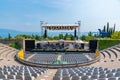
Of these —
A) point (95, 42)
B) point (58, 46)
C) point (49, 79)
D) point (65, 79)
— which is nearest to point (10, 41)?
point (58, 46)

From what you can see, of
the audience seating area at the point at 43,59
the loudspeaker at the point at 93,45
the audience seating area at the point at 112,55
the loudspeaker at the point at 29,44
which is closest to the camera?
the audience seating area at the point at 112,55

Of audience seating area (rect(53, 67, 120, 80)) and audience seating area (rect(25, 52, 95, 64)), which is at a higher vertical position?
audience seating area (rect(53, 67, 120, 80))

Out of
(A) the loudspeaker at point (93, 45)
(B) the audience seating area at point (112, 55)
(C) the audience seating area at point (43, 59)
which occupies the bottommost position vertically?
(C) the audience seating area at point (43, 59)

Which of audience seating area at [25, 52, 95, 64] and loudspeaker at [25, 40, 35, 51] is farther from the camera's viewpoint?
loudspeaker at [25, 40, 35, 51]

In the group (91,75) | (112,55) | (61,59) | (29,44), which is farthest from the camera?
(29,44)

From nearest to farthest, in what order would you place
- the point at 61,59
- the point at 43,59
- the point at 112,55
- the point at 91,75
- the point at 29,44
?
1. the point at 91,75
2. the point at 112,55
3. the point at 43,59
4. the point at 61,59
5. the point at 29,44

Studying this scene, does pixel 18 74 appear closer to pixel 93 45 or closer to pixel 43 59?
pixel 43 59

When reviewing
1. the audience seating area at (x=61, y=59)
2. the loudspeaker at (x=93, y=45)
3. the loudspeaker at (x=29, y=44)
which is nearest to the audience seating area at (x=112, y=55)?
the audience seating area at (x=61, y=59)

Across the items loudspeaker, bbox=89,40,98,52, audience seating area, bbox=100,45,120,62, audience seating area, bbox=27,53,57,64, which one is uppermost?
loudspeaker, bbox=89,40,98,52

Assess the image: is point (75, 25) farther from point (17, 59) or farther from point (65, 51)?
point (17, 59)

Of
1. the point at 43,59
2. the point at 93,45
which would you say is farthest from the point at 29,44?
the point at 93,45

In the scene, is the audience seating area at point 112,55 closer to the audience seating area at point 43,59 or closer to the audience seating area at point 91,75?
the audience seating area at point 43,59

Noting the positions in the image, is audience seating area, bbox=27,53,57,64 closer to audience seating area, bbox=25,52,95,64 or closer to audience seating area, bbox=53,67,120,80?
audience seating area, bbox=25,52,95,64

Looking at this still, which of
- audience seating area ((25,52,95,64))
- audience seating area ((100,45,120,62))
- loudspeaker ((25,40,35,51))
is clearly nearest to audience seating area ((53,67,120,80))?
audience seating area ((25,52,95,64))
